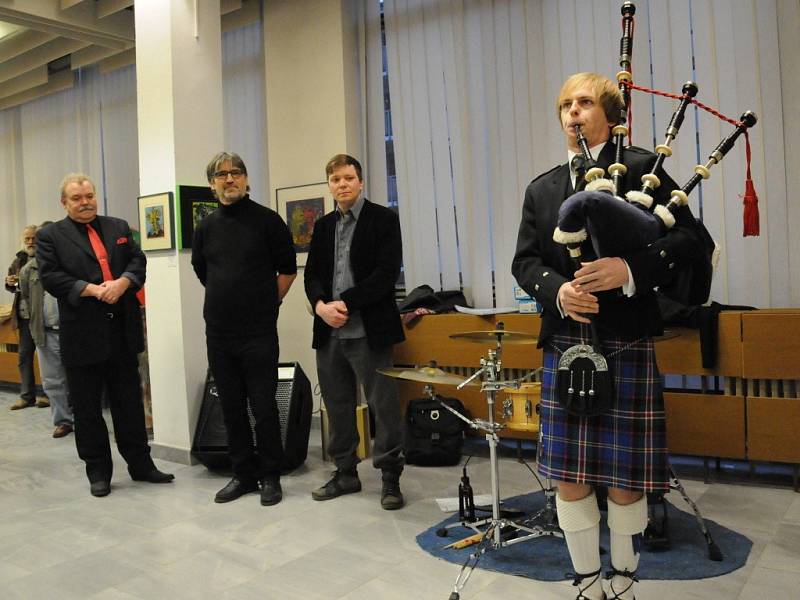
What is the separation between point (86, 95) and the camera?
7219 millimetres

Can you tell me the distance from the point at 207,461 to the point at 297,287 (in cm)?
172

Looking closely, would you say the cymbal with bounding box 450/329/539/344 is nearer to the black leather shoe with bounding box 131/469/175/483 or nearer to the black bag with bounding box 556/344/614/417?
the black bag with bounding box 556/344/614/417

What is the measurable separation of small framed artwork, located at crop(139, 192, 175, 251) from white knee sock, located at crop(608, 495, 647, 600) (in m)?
3.11

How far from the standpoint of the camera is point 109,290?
3.48 meters

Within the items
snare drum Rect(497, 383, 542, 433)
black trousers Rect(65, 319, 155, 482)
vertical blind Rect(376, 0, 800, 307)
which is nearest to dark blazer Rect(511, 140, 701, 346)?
snare drum Rect(497, 383, 542, 433)

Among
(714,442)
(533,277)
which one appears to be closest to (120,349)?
(533,277)

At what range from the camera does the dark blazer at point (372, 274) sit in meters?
3.19

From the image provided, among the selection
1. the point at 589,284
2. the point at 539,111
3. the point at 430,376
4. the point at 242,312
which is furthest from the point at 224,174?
the point at 589,284

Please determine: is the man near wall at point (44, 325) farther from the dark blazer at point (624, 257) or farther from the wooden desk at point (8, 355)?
the dark blazer at point (624, 257)

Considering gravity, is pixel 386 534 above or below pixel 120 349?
below

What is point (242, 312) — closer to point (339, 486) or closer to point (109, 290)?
point (109, 290)

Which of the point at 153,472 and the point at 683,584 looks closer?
the point at 683,584

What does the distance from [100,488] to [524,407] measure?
2.17 meters

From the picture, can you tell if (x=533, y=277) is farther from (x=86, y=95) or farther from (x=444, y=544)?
(x=86, y=95)
